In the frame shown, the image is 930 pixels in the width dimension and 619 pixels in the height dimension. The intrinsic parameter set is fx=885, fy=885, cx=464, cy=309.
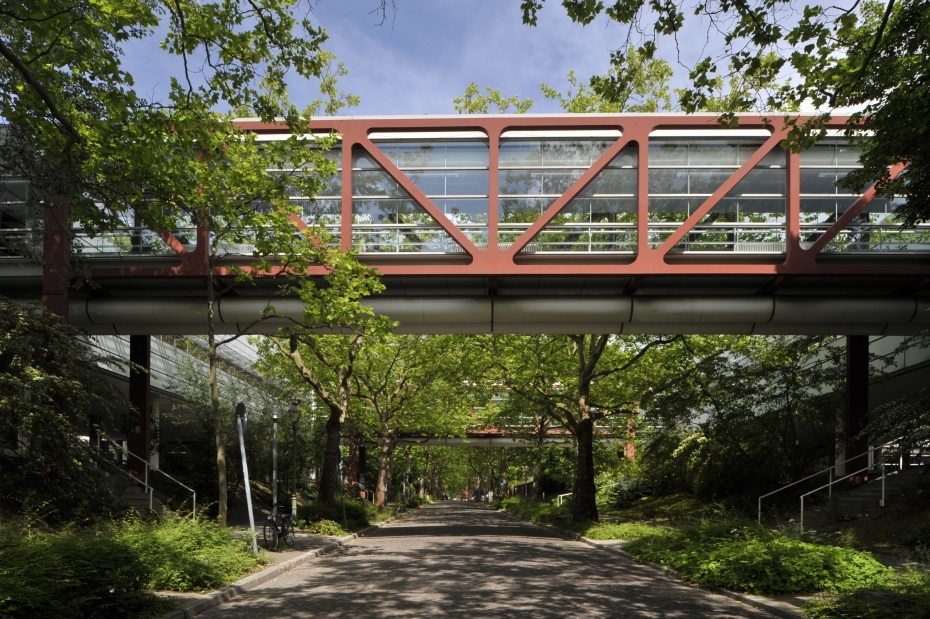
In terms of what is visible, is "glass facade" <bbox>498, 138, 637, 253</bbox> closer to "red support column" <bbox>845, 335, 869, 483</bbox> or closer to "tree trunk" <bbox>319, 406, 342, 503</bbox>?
"red support column" <bbox>845, 335, 869, 483</bbox>

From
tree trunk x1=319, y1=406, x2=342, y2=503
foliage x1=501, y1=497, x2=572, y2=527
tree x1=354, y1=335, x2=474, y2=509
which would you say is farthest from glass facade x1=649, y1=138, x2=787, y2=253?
foliage x1=501, y1=497, x2=572, y2=527

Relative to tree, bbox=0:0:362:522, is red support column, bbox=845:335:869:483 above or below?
below

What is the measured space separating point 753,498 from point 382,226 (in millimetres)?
14025

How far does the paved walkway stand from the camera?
10.2 m

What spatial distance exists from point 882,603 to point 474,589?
550 cm

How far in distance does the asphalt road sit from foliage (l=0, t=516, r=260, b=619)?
78 centimetres

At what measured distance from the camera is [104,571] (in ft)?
29.7

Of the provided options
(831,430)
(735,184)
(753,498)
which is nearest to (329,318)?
(735,184)

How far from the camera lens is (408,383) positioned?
1667 inches

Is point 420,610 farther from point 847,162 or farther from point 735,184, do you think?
point 847,162

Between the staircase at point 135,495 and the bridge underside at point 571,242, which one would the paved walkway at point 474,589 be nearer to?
the bridge underside at point 571,242

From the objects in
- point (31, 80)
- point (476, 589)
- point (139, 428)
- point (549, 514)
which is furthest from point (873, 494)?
point (31, 80)

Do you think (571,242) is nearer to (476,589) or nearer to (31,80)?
(476,589)

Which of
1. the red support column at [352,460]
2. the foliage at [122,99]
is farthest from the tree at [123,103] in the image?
the red support column at [352,460]
